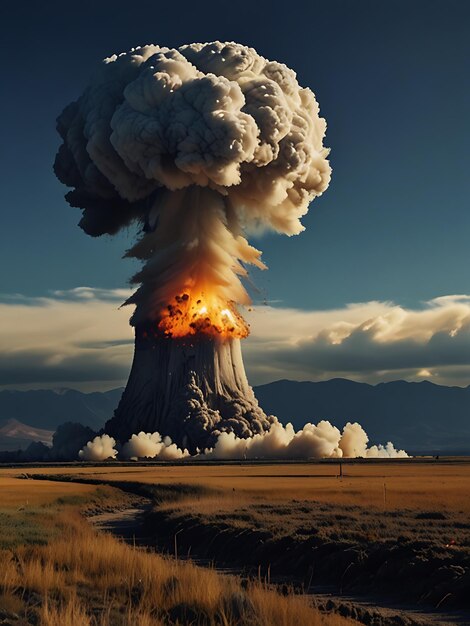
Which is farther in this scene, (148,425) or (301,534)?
(148,425)

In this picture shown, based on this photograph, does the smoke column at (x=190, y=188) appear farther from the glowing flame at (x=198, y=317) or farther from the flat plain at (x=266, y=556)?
the flat plain at (x=266, y=556)

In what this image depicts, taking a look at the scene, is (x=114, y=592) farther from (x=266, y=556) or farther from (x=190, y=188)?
(x=190, y=188)

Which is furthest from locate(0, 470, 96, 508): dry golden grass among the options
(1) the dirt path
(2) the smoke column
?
(2) the smoke column

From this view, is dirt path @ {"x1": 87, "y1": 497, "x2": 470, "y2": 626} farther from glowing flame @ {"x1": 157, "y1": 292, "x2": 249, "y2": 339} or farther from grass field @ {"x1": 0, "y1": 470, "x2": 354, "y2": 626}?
glowing flame @ {"x1": 157, "y1": 292, "x2": 249, "y2": 339}

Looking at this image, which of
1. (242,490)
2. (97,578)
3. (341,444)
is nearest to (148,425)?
(341,444)

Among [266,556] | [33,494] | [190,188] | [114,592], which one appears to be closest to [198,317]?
[190,188]

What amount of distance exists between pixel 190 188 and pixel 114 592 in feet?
375

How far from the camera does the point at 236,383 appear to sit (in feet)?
472

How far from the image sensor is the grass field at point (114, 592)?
17.0m

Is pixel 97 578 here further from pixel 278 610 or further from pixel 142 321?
pixel 142 321

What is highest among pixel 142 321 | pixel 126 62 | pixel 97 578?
pixel 126 62

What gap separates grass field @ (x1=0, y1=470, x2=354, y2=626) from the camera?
55.8 ft

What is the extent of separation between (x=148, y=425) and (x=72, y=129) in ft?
151

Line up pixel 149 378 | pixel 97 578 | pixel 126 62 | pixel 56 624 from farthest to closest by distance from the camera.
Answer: pixel 149 378 → pixel 126 62 → pixel 97 578 → pixel 56 624
